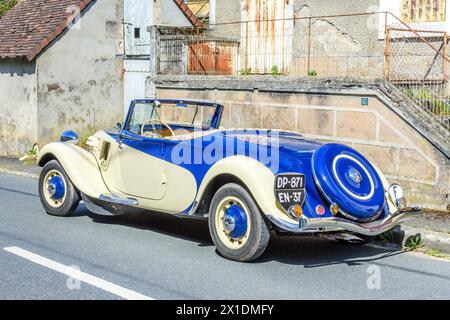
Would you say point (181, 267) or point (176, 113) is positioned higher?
point (176, 113)

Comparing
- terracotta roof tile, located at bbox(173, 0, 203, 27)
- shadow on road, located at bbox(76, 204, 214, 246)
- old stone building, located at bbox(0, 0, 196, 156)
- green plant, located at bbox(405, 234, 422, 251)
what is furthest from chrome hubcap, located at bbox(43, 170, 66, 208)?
terracotta roof tile, located at bbox(173, 0, 203, 27)

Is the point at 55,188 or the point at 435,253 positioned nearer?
the point at 435,253

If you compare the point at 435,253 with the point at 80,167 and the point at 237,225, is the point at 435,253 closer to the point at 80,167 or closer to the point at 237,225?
the point at 237,225

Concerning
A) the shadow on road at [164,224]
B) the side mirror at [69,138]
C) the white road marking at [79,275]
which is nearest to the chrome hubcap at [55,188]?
the shadow on road at [164,224]

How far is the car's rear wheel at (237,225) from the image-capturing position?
21.7 ft

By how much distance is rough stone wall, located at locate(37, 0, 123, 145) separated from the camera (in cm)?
1705

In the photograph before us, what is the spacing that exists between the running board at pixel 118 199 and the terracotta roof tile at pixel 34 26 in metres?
9.12

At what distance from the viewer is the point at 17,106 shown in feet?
57.7

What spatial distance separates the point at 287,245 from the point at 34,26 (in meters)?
12.4

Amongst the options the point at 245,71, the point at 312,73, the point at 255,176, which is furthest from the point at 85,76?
the point at 255,176

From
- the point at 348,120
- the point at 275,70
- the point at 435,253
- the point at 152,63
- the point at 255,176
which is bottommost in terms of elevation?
the point at 435,253

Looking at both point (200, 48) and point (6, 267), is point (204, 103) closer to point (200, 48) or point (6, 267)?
point (6, 267)
